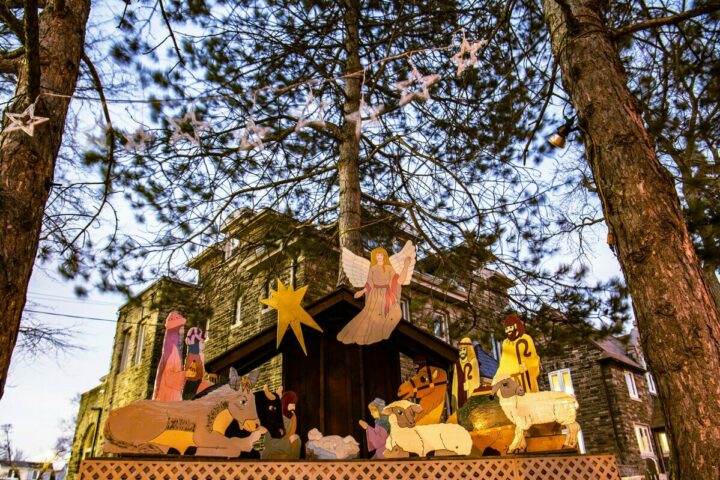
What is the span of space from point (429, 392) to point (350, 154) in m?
5.48

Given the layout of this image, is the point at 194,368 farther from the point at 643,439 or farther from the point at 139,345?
the point at 643,439

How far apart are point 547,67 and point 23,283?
745cm

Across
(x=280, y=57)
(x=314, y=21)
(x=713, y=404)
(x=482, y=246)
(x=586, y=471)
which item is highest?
(x=314, y=21)

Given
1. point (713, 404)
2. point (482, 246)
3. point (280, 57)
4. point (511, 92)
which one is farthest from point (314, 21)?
point (713, 404)

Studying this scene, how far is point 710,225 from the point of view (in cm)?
757

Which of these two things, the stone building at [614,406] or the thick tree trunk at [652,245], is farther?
the stone building at [614,406]

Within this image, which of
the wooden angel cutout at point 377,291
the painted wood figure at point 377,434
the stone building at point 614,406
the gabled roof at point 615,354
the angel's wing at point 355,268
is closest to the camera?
the painted wood figure at point 377,434

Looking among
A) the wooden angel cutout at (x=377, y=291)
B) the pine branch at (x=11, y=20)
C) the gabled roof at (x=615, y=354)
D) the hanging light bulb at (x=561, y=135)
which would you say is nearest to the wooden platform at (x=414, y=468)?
the wooden angel cutout at (x=377, y=291)

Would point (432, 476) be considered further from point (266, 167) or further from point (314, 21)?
point (314, 21)

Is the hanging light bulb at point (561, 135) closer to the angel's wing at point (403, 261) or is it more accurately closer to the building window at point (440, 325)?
the angel's wing at point (403, 261)

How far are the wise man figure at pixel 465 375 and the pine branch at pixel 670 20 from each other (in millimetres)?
3552

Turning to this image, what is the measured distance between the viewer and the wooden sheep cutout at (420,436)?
15.6ft

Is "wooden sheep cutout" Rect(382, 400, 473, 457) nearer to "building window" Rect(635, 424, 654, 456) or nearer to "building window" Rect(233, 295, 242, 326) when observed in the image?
"building window" Rect(233, 295, 242, 326)

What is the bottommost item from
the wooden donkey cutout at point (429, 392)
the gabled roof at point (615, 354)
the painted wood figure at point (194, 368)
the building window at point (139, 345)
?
the wooden donkey cutout at point (429, 392)
